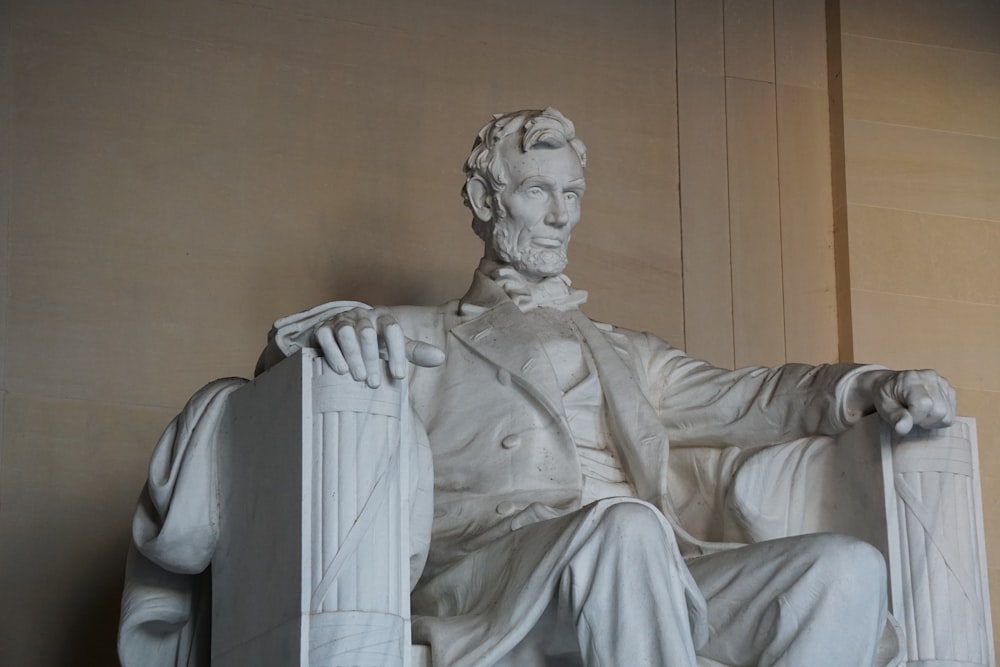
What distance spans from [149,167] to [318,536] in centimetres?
238

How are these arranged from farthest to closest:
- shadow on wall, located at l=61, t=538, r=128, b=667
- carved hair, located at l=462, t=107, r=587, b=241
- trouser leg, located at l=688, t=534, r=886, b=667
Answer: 1. shadow on wall, located at l=61, t=538, r=128, b=667
2. carved hair, located at l=462, t=107, r=587, b=241
3. trouser leg, located at l=688, t=534, r=886, b=667

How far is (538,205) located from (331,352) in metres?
1.24

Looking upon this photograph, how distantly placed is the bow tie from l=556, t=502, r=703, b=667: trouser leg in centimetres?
130

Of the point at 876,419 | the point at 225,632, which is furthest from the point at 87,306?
the point at 876,419

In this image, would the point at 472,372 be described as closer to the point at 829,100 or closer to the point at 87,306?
the point at 87,306

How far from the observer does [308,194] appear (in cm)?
650

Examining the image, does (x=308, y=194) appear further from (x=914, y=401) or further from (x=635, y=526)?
(x=635, y=526)

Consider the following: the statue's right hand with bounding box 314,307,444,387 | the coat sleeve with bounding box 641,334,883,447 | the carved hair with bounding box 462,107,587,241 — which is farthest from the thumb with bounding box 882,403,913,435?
the statue's right hand with bounding box 314,307,444,387

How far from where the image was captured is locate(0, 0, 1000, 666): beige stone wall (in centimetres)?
607

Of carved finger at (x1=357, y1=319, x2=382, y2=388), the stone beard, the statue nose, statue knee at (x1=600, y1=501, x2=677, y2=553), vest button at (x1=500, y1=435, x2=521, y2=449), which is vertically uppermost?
the statue nose

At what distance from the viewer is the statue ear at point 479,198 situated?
549 centimetres

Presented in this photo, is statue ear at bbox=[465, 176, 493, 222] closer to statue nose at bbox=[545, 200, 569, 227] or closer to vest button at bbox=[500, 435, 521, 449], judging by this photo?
statue nose at bbox=[545, 200, 569, 227]

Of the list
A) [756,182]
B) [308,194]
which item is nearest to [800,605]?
[308,194]

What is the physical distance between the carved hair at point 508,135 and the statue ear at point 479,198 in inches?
0.5
